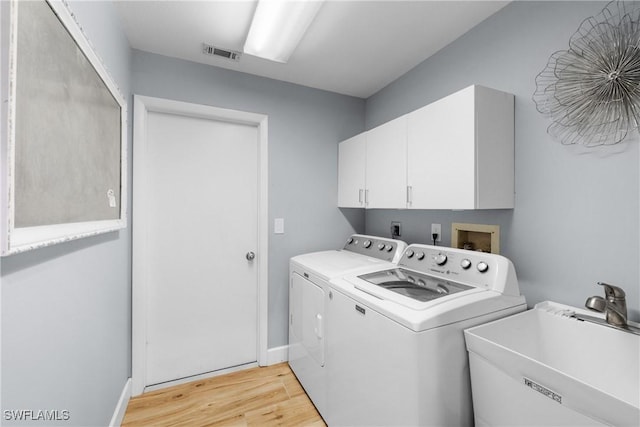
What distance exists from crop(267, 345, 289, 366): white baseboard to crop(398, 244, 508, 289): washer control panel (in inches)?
52.2

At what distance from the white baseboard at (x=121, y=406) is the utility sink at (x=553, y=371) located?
189 centimetres

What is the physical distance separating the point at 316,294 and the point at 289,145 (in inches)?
51.7

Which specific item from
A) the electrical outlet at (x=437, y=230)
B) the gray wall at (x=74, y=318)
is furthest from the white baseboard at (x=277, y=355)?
the electrical outlet at (x=437, y=230)

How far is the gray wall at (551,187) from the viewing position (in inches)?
44.8

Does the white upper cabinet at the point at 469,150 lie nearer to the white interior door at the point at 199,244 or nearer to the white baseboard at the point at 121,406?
the white interior door at the point at 199,244

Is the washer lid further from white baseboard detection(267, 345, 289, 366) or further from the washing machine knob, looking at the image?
white baseboard detection(267, 345, 289, 366)

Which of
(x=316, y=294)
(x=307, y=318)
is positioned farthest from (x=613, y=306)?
(x=307, y=318)

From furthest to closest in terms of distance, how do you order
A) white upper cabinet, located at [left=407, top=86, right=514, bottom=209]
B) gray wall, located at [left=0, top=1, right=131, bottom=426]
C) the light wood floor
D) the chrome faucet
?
the light wood floor → white upper cabinet, located at [left=407, top=86, right=514, bottom=209] → the chrome faucet → gray wall, located at [left=0, top=1, right=131, bottom=426]

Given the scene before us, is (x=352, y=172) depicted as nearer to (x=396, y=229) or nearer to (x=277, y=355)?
(x=396, y=229)

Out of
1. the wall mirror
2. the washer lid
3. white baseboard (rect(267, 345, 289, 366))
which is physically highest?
the wall mirror

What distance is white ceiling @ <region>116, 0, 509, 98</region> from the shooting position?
155cm

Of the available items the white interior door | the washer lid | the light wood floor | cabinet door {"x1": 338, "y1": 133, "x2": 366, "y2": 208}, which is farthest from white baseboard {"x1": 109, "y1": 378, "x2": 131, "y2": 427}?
cabinet door {"x1": 338, "y1": 133, "x2": 366, "y2": 208}

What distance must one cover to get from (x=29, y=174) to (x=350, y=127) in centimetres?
240

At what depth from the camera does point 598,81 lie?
119 centimetres
